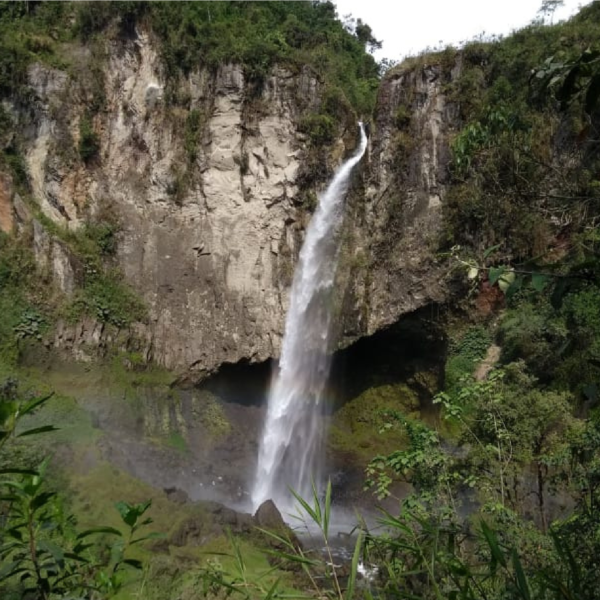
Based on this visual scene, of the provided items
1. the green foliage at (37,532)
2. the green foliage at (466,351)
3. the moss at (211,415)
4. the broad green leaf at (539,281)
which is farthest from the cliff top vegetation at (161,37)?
the green foliage at (37,532)

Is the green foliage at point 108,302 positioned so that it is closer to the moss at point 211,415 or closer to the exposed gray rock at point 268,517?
the moss at point 211,415

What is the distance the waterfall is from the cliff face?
1.64 feet

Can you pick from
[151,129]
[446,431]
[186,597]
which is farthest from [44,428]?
[151,129]

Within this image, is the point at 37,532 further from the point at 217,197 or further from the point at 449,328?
the point at 217,197

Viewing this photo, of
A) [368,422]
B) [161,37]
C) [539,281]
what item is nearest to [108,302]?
[368,422]

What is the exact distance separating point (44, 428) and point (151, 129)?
18.5 m

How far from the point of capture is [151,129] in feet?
59.9

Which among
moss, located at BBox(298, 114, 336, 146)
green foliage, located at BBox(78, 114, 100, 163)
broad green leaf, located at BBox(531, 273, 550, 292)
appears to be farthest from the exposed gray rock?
green foliage, located at BBox(78, 114, 100, 163)

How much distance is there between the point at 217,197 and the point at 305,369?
250 inches

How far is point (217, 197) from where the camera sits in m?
18.1

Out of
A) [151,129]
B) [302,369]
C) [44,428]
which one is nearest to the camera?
[44,428]

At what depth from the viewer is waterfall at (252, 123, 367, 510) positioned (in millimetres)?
15594

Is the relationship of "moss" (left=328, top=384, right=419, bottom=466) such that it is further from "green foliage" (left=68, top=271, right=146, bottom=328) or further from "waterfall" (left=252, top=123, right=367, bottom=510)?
"green foliage" (left=68, top=271, right=146, bottom=328)

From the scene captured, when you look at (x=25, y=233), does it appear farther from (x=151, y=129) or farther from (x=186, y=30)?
(x=186, y=30)
